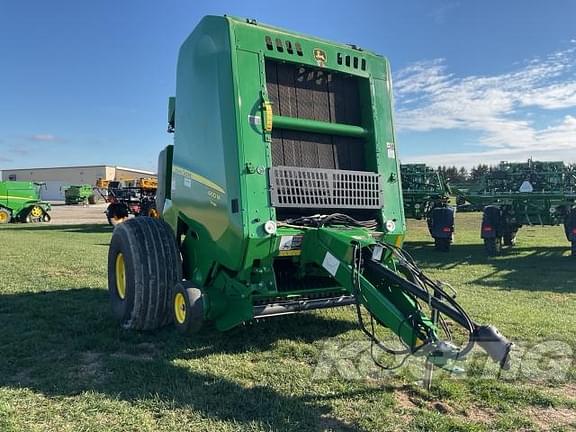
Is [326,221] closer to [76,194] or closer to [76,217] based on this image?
[76,217]

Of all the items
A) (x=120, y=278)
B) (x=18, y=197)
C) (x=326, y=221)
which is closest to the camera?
(x=326, y=221)

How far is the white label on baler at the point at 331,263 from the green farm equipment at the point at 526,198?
973 centimetres

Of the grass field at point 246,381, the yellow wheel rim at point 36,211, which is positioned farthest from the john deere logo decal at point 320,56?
the yellow wheel rim at point 36,211

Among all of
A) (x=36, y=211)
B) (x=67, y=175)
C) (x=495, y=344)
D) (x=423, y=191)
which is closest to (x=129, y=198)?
(x=36, y=211)

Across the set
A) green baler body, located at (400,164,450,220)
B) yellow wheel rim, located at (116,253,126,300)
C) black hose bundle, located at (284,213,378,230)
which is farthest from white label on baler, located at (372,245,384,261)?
green baler body, located at (400,164,450,220)

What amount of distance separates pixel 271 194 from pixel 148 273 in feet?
5.09

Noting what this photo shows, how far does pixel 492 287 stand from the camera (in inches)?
328

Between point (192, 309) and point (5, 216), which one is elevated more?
point (5, 216)

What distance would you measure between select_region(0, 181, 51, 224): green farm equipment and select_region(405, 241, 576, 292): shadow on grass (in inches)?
849

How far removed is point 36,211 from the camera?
93.2 ft

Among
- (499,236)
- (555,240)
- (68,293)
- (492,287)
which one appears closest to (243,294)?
(68,293)

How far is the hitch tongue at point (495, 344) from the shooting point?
2.92 metres

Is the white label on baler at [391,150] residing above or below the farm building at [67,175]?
below

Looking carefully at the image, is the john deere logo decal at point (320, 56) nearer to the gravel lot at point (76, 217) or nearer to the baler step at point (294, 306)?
the baler step at point (294, 306)
